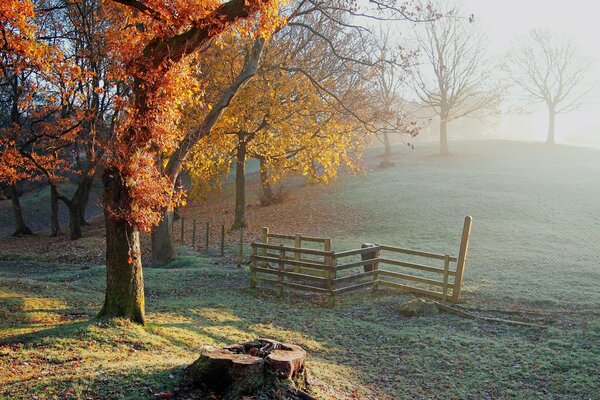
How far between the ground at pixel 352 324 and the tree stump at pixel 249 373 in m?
0.35

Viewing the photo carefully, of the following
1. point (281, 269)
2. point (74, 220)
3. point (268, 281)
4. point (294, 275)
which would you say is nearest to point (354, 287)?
point (294, 275)

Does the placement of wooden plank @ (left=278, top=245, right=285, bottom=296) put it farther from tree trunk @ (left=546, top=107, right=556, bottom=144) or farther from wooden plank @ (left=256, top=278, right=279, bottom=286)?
tree trunk @ (left=546, top=107, right=556, bottom=144)

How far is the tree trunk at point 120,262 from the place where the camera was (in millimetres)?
8625

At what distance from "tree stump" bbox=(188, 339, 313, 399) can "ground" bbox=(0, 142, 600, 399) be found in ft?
1.13

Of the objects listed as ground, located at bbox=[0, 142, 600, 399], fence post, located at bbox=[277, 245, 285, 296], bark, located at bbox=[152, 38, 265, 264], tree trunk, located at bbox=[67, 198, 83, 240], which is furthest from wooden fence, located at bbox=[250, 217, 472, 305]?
tree trunk, located at bbox=[67, 198, 83, 240]

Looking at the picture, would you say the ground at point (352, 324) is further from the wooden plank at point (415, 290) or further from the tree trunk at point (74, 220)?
the tree trunk at point (74, 220)

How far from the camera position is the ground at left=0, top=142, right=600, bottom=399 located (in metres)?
7.10

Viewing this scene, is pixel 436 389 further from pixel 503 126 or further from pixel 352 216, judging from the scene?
pixel 503 126

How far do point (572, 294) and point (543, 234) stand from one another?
9.99 metres

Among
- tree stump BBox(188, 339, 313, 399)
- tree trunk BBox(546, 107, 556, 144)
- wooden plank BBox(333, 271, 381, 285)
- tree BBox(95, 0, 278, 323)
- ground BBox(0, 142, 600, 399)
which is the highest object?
tree trunk BBox(546, 107, 556, 144)

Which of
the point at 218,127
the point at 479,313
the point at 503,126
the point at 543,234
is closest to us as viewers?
the point at 479,313

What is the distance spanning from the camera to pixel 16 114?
27.1 m

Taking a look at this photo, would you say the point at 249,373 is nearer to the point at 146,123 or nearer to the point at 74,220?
the point at 146,123

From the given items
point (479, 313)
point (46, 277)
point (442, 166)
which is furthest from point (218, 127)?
point (442, 166)
